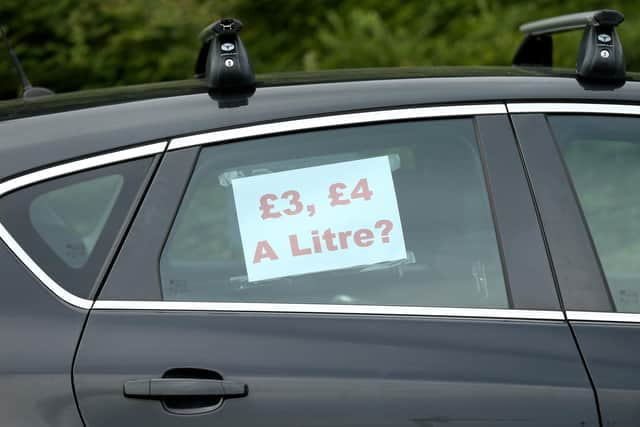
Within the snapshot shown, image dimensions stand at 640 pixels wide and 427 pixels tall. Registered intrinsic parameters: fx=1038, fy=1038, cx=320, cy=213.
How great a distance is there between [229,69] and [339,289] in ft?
1.90

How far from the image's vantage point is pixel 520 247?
223cm

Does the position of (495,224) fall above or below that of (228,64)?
below

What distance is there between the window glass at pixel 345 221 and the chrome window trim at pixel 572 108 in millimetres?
124

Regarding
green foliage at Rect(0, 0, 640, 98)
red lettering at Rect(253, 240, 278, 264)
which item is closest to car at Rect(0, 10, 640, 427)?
red lettering at Rect(253, 240, 278, 264)

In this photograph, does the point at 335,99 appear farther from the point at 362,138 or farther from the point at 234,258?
the point at 234,258

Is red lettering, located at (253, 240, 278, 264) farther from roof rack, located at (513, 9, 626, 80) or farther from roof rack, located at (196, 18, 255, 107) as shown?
roof rack, located at (513, 9, 626, 80)

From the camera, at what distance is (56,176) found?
2162 millimetres

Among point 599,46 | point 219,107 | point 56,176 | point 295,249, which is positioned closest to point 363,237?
point 295,249

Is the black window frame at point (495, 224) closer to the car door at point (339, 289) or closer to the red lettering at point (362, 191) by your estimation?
the car door at point (339, 289)

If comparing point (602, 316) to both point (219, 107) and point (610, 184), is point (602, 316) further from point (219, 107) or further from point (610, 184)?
point (219, 107)

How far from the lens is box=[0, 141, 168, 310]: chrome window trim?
6.93 ft

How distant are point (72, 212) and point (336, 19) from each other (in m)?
5.39

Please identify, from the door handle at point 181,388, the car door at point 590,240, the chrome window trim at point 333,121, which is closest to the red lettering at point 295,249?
the chrome window trim at point 333,121

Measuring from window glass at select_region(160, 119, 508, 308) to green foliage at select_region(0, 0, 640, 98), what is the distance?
4.54 metres
